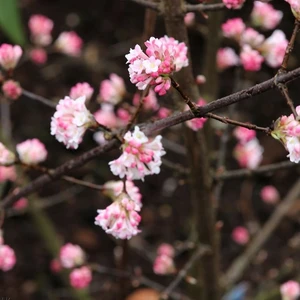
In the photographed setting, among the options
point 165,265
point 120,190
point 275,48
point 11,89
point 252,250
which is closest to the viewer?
point 120,190

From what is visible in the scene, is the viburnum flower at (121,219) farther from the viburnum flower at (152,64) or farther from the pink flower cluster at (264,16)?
the pink flower cluster at (264,16)

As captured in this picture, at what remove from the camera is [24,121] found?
252cm

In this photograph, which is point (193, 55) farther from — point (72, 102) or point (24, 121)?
Answer: point (72, 102)

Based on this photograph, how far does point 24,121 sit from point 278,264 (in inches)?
50.8

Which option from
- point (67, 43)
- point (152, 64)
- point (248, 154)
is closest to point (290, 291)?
point (248, 154)

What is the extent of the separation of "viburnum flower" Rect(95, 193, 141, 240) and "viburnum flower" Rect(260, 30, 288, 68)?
512mm

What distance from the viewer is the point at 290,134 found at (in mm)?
654

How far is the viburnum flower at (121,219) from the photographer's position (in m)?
0.79

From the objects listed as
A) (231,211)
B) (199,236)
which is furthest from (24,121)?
(199,236)

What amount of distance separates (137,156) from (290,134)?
206 millimetres

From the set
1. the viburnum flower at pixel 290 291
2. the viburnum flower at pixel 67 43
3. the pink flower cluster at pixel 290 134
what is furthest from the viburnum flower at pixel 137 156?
the viburnum flower at pixel 67 43

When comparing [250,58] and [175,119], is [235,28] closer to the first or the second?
[250,58]

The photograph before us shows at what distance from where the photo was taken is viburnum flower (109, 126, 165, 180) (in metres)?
0.73

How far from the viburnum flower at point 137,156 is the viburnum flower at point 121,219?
0.18 ft
